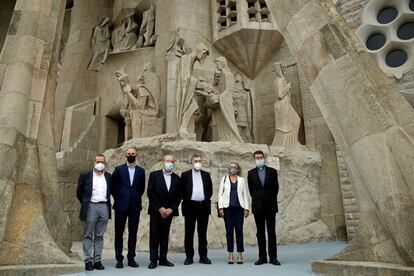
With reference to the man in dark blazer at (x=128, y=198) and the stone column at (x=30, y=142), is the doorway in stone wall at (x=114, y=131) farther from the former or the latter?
the man in dark blazer at (x=128, y=198)

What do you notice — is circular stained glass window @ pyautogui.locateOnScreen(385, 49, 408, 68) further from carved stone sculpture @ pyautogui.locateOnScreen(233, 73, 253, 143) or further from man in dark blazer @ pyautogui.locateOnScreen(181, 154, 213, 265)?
man in dark blazer @ pyautogui.locateOnScreen(181, 154, 213, 265)

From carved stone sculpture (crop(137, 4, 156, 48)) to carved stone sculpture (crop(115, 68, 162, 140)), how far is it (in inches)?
83.6

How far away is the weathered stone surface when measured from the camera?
21.3ft

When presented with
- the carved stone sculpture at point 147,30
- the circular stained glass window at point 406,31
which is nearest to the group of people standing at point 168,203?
the circular stained glass window at point 406,31

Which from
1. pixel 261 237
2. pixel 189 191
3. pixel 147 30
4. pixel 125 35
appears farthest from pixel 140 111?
pixel 261 237

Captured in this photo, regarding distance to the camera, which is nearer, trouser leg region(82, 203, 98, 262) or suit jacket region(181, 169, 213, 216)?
trouser leg region(82, 203, 98, 262)

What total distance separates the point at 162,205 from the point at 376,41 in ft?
23.4

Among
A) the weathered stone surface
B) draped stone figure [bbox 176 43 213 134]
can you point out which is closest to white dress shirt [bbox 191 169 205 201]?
the weathered stone surface

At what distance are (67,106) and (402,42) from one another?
396 inches

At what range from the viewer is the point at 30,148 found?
372 cm

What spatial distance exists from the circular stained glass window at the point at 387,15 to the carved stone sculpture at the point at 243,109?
12.7 feet

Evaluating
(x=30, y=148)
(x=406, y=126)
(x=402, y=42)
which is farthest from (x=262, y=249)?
(x=402, y=42)

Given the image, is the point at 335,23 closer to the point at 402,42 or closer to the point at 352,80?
the point at 352,80

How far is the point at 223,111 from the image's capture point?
8453 millimetres
